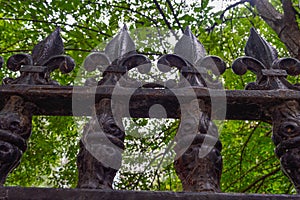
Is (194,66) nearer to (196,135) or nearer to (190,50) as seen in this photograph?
(190,50)

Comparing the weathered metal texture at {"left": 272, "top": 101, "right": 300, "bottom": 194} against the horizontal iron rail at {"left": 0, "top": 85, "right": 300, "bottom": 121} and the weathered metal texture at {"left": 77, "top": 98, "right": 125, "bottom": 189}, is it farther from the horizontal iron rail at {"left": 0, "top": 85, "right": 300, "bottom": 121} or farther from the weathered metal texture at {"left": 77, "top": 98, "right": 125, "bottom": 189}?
the weathered metal texture at {"left": 77, "top": 98, "right": 125, "bottom": 189}

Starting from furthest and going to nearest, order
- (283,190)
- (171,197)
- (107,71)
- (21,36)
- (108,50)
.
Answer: (21,36) < (283,190) < (108,50) < (107,71) < (171,197)

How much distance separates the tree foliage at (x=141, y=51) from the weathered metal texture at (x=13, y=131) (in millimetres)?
2553

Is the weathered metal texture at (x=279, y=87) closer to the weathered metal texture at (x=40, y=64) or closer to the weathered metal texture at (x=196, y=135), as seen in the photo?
the weathered metal texture at (x=196, y=135)

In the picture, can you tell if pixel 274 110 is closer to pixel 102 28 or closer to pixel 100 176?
pixel 100 176

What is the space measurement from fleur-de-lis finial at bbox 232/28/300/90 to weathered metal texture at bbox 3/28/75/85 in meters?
0.69

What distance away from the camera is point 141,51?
4.24 m

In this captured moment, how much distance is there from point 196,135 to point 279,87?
0.39 metres

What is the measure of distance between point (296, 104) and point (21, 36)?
4174 millimetres

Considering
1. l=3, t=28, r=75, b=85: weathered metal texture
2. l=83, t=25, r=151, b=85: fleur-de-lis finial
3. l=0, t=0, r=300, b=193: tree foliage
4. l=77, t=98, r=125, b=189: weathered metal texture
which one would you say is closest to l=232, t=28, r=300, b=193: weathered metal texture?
l=83, t=25, r=151, b=85: fleur-de-lis finial

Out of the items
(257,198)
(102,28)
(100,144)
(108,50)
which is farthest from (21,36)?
(257,198)

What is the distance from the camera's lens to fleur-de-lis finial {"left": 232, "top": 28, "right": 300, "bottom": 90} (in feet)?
4.24

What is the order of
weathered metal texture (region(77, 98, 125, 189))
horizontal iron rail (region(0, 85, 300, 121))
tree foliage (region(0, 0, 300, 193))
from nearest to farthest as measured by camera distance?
weathered metal texture (region(77, 98, 125, 189)) < horizontal iron rail (region(0, 85, 300, 121)) < tree foliage (region(0, 0, 300, 193))

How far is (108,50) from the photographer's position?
4.69 feet
